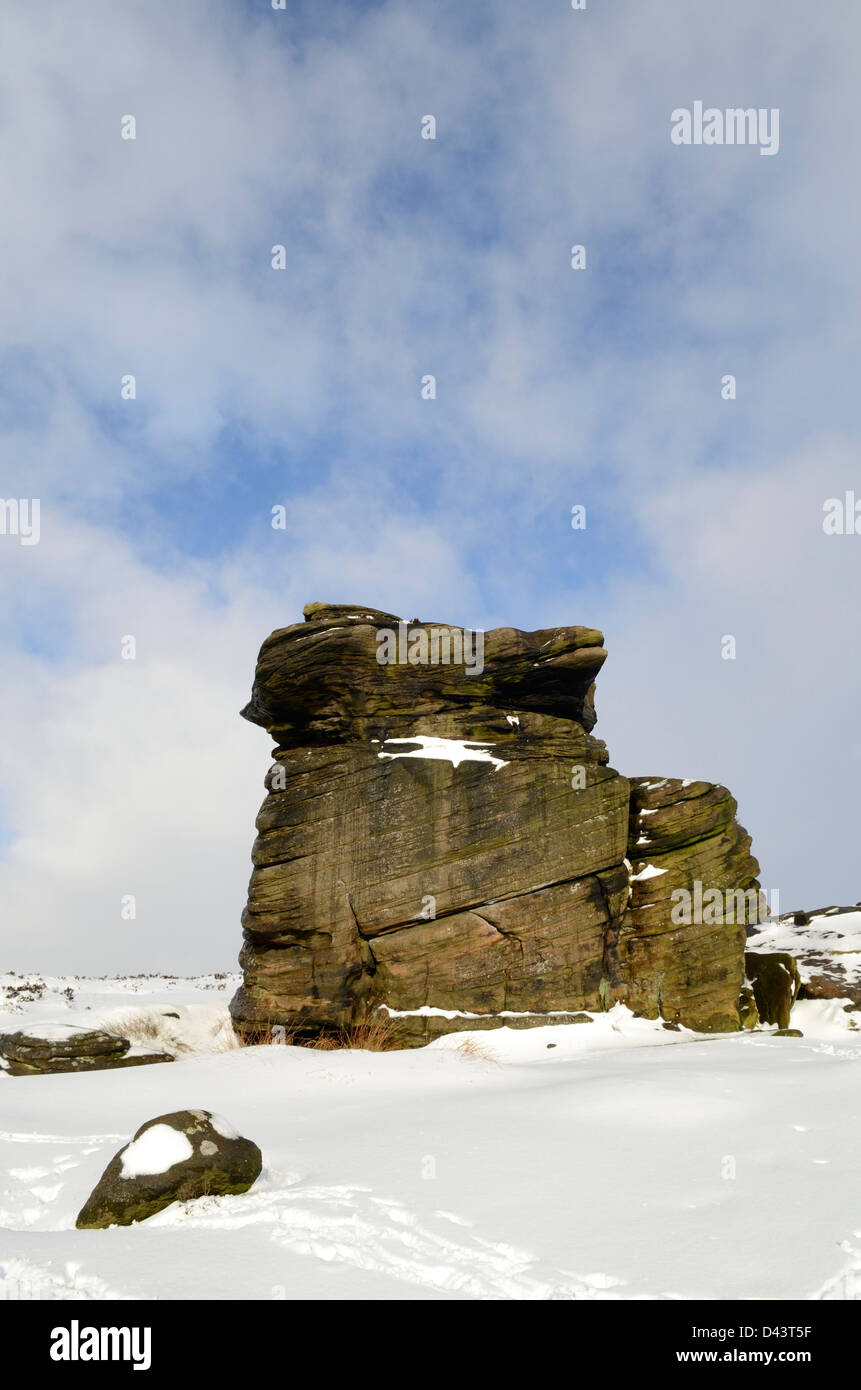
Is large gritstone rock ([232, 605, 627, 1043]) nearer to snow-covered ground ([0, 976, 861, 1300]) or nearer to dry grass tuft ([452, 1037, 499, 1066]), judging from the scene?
dry grass tuft ([452, 1037, 499, 1066])

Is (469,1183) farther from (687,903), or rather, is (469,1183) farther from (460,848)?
(687,903)

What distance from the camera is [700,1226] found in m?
5.73

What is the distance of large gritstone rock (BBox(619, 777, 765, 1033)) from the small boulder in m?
12.5

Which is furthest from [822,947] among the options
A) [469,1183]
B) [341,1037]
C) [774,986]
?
[469,1183]

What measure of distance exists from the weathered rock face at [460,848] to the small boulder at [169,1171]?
32.3ft

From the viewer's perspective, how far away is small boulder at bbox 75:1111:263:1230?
20.7 feet

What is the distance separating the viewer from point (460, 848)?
17438 mm

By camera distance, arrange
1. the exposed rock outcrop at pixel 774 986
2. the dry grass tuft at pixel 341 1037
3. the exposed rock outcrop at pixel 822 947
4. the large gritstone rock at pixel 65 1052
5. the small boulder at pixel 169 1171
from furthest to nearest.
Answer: the exposed rock outcrop at pixel 822 947, the exposed rock outcrop at pixel 774 986, the dry grass tuft at pixel 341 1037, the large gritstone rock at pixel 65 1052, the small boulder at pixel 169 1171

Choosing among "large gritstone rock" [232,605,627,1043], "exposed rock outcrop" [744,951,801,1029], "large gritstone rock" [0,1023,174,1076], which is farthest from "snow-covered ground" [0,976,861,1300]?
"exposed rock outcrop" [744,951,801,1029]

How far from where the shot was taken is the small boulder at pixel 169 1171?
6.32 m

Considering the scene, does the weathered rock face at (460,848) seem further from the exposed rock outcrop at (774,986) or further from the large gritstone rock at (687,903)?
the exposed rock outcrop at (774,986)

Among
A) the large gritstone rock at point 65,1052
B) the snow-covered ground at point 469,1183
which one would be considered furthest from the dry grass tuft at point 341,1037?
the snow-covered ground at point 469,1183
